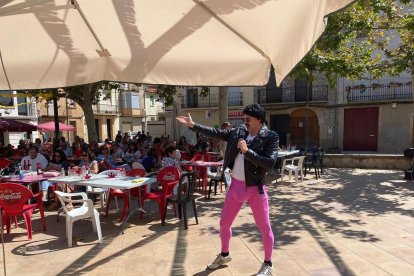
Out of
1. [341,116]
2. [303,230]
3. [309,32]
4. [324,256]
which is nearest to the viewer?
[309,32]

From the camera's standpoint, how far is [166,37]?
8.50ft

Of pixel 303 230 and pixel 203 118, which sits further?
pixel 203 118

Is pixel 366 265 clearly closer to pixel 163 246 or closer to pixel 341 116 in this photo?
pixel 163 246

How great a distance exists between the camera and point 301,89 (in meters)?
25.8

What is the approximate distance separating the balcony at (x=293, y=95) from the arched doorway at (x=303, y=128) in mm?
989

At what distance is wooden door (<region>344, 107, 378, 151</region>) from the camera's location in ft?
76.3

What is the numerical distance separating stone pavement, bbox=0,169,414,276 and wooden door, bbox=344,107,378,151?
1749 centimetres

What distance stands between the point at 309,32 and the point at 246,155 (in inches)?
51.6

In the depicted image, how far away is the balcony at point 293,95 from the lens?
82.4 feet

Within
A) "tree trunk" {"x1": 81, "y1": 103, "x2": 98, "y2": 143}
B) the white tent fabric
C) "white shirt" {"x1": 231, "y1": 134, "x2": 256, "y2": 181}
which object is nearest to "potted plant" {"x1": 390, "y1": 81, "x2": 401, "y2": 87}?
"tree trunk" {"x1": 81, "y1": 103, "x2": 98, "y2": 143}

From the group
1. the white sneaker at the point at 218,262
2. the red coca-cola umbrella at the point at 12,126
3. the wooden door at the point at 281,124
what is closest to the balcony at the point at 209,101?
Result: the wooden door at the point at 281,124

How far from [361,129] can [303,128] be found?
165 inches

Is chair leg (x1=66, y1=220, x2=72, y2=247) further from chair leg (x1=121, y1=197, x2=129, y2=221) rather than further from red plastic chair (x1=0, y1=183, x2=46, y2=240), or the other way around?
chair leg (x1=121, y1=197, x2=129, y2=221)

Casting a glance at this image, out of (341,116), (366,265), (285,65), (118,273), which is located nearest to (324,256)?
(366,265)
